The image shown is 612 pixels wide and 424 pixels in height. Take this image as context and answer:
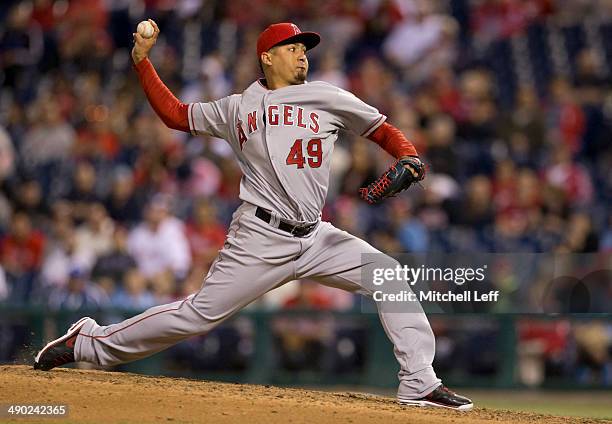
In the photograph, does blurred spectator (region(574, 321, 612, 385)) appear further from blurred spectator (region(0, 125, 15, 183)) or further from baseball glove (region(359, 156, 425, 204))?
blurred spectator (region(0, 125, 15, 183))

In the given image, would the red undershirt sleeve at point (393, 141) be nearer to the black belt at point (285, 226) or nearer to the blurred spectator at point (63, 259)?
the black belt at point (285, 226)

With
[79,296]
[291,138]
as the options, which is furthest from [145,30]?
[79,296]

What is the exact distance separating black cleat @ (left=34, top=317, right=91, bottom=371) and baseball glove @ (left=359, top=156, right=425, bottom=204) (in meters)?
1.58

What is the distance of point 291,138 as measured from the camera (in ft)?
17.7

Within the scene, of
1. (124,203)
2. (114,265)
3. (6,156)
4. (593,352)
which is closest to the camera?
(593,352)

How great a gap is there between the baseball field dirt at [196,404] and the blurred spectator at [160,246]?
3626mm

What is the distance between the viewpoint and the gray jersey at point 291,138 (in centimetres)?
540

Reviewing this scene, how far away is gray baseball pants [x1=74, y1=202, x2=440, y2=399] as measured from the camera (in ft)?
17.8

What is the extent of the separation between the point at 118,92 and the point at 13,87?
1.33 meters

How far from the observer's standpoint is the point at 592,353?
9234 millimetres

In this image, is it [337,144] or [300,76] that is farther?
[337,144]

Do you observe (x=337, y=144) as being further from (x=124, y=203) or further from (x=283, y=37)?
(x=283, y=37)

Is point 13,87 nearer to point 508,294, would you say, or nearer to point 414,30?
point 414,30

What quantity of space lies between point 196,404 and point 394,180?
137 centimetres
